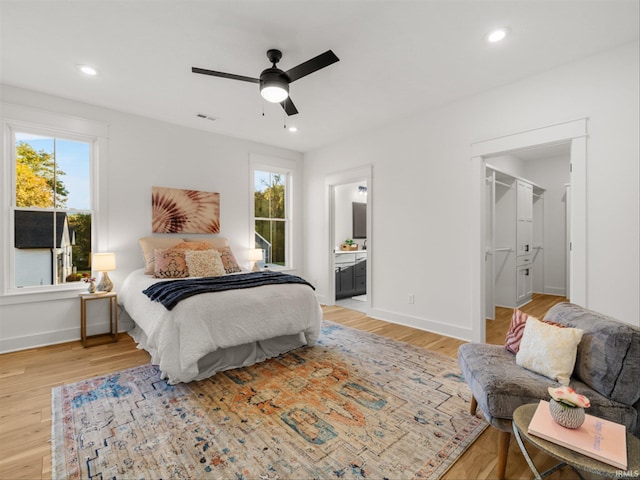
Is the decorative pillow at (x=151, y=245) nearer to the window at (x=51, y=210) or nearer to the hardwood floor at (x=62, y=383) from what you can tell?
the window at (x=51, y=210)

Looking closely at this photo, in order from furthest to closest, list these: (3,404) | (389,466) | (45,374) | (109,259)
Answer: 1. (109,259)
2. (45,374)
3. (3,404)
4. (389,466)

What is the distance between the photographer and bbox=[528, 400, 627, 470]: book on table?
1171mm

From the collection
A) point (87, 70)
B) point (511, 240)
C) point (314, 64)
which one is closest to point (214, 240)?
point (87, 70)

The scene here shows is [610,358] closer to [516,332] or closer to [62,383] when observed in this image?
[516,332]

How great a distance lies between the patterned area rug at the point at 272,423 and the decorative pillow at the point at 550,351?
0.58 m

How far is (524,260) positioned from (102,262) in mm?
6344

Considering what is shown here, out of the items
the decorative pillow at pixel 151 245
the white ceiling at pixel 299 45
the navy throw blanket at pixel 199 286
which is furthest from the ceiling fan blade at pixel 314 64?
the decorative pillow at pixel 151 245

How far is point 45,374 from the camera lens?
9.18ft

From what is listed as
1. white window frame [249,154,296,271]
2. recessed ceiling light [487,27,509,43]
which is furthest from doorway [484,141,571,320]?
white window frame [249,154,296,271]

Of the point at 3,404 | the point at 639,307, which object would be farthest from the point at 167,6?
the point at 639,307

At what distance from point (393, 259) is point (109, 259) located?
11.6 feet

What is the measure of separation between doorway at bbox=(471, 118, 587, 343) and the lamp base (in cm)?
423

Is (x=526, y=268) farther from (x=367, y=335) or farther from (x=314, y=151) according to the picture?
(x=314, y=151)

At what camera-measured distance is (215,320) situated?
267 cm
